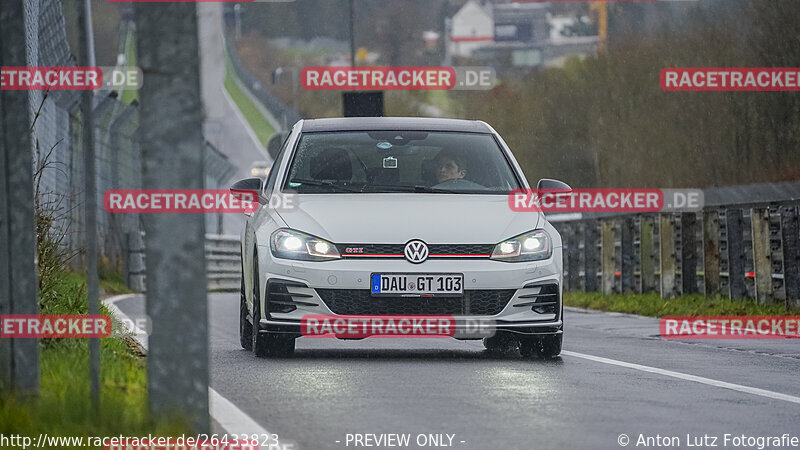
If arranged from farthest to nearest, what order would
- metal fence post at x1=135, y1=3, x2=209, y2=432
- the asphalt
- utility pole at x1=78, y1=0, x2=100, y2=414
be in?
1. the asphalt
2. utility pole at x1=78, y1=0, x2=100, y2=414
3. metal fence post at x1=135, y1=3, x2=209, y2=432

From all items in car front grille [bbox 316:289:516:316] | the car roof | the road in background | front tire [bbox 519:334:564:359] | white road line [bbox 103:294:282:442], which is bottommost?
front tire [bbox 519:334:564:359]

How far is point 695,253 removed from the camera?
818 inches

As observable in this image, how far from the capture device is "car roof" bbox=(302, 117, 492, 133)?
1218 cm

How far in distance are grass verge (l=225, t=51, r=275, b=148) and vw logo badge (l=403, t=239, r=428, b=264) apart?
87.5 metres

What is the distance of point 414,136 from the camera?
39.7 feet

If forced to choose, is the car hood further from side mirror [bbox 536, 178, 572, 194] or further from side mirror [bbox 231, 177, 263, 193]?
side mirror [bbox 231, 177, 263, 193]

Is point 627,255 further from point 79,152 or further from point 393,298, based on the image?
point 393,298

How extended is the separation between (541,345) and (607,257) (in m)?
14.1

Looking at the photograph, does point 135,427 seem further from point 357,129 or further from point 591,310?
point 591,310

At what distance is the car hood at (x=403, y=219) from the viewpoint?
34.9 ft

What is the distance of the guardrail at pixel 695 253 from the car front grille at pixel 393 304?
7637mm

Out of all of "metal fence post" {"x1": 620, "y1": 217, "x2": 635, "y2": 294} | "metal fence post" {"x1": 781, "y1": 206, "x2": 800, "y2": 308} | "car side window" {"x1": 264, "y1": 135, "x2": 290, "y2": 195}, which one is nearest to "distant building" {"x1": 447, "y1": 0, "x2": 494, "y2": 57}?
Answer: "metal fence post" {"x1": 620, "y1": 217, "x2": 635, "y2": 294}

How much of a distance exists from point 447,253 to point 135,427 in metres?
4.90

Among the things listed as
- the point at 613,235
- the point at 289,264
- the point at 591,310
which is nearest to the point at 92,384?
the point at 289,264
